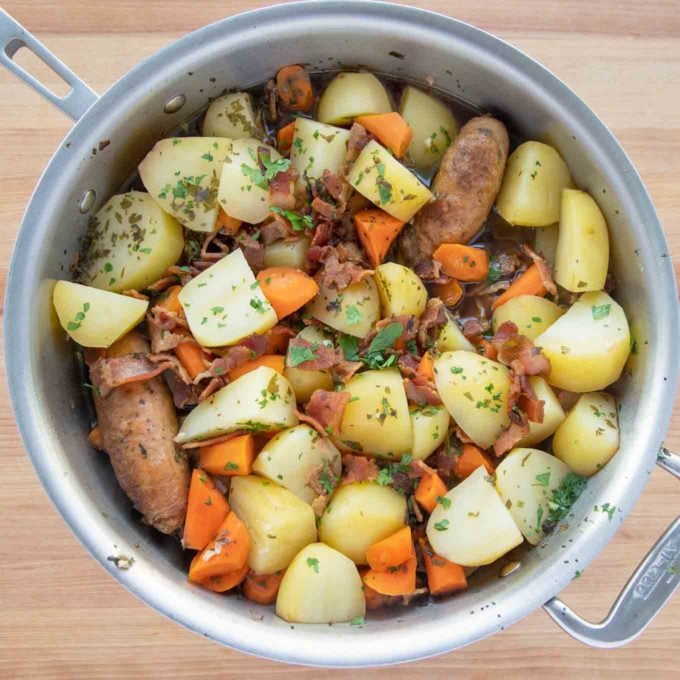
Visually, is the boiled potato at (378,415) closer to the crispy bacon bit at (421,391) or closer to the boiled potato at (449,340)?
the crispy bacon bit at (421,391)

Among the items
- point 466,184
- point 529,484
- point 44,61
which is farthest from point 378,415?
point 44,61

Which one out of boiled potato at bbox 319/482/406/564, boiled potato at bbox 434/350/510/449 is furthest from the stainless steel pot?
boiled potato at bbox 434/350/510/449

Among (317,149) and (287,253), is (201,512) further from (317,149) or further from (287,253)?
(317,149)

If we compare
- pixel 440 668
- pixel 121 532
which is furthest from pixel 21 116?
pixel 440 668

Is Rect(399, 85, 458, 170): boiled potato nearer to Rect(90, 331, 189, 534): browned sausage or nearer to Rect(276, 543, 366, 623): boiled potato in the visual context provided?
Rect(90, 331, 189, 534): browned sausage

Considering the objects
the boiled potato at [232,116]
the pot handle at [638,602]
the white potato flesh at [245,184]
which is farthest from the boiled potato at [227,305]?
the pot handle at [638,602]

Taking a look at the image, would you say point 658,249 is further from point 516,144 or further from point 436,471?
point 436,471
